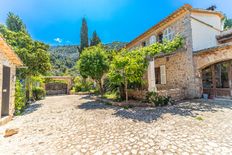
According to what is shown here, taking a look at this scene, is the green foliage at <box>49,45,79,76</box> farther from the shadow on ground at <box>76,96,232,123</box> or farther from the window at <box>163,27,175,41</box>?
the shadow on ground at <box>76,96,232,123</box>

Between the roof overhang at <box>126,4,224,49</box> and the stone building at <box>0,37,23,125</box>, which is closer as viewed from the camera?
the stone building at <box>0,37,23,125</box>

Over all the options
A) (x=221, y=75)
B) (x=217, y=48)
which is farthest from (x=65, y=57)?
(x=217, y=48)

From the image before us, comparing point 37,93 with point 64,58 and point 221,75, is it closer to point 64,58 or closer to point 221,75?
point 221,75

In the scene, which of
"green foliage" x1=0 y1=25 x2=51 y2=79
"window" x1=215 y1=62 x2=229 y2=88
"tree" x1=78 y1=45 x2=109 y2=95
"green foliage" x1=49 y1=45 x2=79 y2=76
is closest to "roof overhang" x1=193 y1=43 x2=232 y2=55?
"window" x1=215 y1=62 x2=229 y2=88

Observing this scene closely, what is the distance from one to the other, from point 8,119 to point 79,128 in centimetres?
429

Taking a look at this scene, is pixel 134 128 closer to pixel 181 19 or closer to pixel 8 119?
pixel 8 119

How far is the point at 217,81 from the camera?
11164 mm

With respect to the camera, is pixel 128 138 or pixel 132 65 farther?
pixel 132 65

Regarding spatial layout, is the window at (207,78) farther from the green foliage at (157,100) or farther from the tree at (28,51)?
the tree at (28,51)

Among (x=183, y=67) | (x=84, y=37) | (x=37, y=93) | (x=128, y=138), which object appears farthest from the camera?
(x=84, y=37)

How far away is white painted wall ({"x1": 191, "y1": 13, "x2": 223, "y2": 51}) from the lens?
34.4 feet

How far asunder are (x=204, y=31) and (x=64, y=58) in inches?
1925

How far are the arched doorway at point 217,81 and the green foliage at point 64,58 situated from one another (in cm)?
3526

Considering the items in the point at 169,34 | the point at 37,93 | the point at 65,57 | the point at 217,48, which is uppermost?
the point at 65,57
